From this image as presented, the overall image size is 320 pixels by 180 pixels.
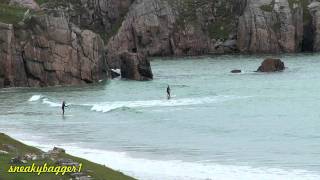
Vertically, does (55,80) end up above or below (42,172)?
below

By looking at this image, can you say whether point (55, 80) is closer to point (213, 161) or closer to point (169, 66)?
point (169, 66)

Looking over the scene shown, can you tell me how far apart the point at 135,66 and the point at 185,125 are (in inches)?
2456

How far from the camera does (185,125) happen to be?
6150cm

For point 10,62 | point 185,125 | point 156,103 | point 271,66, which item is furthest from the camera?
point 271,66

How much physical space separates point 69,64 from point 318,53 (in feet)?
330

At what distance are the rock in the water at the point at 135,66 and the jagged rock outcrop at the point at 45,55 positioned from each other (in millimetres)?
7702

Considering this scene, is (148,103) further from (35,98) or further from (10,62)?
(10,62)

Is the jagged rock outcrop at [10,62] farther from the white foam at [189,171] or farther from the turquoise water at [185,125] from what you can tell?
the white foam at [189,171]

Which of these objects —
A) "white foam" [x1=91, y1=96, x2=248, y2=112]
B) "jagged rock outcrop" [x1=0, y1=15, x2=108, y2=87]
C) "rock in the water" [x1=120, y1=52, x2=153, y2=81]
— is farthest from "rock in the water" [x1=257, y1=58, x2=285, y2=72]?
"white foam" [x1=91, y1=96, x2=248, y2=112]

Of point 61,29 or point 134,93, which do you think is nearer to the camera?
point 134,93

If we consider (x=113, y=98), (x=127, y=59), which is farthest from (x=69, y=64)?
(x=113, y=98)

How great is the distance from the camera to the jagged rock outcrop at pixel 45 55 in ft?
358

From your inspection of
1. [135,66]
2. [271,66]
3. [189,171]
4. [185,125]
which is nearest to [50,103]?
[185,125]

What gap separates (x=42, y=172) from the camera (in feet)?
86.5
